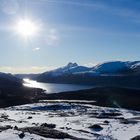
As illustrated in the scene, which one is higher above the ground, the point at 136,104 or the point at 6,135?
the point at 136,104

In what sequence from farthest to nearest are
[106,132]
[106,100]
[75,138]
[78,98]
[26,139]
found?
[78,98], [106,100], [106,132], [75,138], [26,139]

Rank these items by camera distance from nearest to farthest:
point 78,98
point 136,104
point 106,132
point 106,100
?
1. point 106,132
2. point 136,104
3. point 106,100
4. point 78,98

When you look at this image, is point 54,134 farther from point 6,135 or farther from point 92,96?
point 92,96

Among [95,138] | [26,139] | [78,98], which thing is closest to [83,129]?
[95,138]

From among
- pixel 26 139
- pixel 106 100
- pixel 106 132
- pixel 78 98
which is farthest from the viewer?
pixel 78 98

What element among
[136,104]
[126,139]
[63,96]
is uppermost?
[63,96]

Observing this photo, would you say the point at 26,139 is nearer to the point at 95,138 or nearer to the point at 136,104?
the point at 95,138

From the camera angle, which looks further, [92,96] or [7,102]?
[92,96]

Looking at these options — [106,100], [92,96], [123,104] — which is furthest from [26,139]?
[92,96]

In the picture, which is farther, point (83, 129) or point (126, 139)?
point (83, 129)
